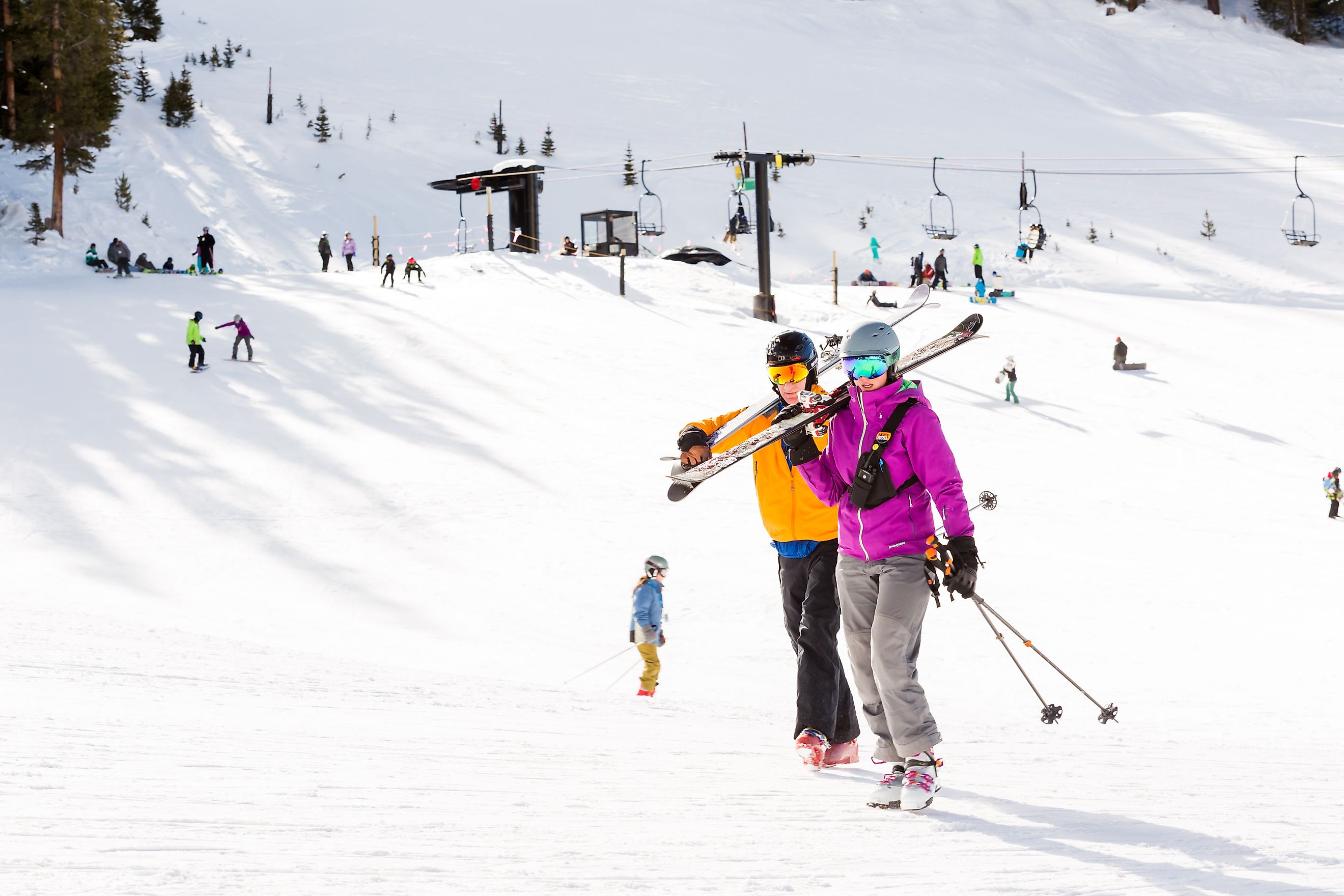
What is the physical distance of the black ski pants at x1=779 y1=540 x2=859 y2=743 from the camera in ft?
14.5

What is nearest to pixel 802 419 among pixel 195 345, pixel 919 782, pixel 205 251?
pixel 919 782

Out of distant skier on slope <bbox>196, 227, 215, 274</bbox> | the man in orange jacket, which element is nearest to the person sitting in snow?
distant skier on slope <bbox>196, 227, 215, 274</bbox>

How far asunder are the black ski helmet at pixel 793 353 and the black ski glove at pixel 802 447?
1.60 feet

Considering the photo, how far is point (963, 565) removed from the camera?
3.54 meters

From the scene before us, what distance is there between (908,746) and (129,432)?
14.6 meters

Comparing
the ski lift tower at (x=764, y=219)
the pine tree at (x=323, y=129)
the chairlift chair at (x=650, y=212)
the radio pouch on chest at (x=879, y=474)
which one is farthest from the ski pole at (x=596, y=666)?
the pine tree at (x=323, y=129)

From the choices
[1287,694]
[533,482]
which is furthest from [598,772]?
[533,482]

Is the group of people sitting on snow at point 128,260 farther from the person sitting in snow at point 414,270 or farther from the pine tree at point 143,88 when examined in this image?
the pine tree at point 143,88

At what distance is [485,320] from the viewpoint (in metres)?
22.9

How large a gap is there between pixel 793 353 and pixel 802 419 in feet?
1.56

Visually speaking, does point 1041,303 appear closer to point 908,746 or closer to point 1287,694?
point 1287,694

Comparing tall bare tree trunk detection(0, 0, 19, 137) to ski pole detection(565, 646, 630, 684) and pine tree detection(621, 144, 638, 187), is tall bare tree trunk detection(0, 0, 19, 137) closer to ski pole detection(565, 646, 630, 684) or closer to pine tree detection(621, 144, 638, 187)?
pine tree detection(621, 144, 638, 187)

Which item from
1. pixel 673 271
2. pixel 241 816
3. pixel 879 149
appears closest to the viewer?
pixel 241 816

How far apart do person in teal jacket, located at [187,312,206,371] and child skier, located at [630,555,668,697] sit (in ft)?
42.8
